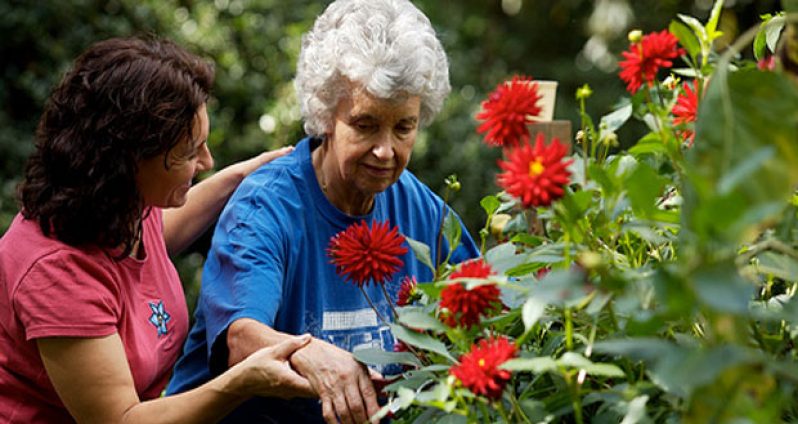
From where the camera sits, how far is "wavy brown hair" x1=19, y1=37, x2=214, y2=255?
1.85m

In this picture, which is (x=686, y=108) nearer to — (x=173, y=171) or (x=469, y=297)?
(x=469, y=297)

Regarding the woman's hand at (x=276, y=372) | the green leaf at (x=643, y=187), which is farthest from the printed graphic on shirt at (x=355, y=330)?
the green leaf at (x=643, y=187)

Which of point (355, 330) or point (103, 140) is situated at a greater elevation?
point (103, 140)

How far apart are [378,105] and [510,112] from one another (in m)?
0.83

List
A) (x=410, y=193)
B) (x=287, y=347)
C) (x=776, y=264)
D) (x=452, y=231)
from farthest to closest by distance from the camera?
(x=410, y=193), (x=287, y=347), (x=452, y=231), (x=776, y=264)

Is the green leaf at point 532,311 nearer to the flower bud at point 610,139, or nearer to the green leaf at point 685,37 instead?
the flower bud at point 610,139

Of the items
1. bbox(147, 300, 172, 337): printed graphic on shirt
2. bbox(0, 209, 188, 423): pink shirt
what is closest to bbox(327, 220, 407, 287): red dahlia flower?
bbox(0, 209, 188, 423): pink shirt

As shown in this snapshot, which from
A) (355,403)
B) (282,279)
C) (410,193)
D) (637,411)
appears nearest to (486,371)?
(637,411)

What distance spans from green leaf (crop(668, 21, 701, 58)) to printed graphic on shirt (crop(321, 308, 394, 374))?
3.07 ft

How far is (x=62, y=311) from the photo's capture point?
1.76 meters

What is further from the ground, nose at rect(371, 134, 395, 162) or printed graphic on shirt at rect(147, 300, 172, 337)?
nose at rect(371, 134, 395, 162)

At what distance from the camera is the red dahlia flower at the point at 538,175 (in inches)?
39.3

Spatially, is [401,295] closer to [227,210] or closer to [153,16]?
[227,210]

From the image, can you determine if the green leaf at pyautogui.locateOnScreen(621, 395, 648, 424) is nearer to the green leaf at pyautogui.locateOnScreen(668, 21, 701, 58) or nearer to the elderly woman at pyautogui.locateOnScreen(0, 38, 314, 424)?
the green leaf at pyautogui.locateOnScreen(668, 21, 701, 58)
